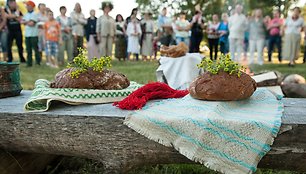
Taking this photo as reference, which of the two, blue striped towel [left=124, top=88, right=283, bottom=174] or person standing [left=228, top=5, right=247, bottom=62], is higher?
person standing [left=228, top=5, right=247, bottom=62]

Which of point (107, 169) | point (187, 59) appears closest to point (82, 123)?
point (107, 169)

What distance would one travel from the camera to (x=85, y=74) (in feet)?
6.62

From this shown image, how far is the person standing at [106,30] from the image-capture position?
933 centimetres

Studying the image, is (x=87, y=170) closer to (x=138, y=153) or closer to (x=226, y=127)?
(x=138, y=153)

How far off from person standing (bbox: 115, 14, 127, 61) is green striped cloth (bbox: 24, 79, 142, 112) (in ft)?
32.1

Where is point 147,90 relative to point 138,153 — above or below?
above

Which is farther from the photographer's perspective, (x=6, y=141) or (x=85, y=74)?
(x=85, y=74)

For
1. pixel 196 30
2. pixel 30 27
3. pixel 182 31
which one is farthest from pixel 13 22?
pixel 196 30

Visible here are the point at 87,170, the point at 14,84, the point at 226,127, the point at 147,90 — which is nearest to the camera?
the point at 226,127

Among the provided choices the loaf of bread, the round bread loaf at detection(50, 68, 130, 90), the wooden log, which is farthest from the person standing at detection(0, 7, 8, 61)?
the wooden log

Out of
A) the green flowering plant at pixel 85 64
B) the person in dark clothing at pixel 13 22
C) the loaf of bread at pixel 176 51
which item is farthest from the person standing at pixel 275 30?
the green flowering plant at pixel 85 64

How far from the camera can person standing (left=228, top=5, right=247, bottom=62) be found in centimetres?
864

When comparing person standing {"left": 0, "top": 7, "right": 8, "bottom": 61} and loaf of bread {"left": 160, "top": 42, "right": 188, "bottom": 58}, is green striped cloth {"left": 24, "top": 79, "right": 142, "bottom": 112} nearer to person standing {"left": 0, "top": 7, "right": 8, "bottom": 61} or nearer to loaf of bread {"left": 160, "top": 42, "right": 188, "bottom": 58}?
loaf of bread {"left": 160, "top": 42, "right": 188, "bottom": 58}

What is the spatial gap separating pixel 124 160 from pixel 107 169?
0.10m
